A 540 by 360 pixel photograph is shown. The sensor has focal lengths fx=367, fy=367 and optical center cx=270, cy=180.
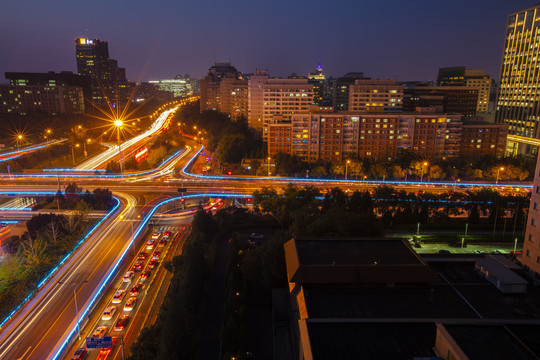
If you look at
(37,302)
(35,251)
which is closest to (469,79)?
(35,251)

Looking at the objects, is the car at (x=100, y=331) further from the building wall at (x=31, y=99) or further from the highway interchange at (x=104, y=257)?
the building wall at (x=31, y=99)

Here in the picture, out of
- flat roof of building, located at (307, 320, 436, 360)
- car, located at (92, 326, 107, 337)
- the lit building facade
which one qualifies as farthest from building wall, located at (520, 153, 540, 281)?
the lit building facade

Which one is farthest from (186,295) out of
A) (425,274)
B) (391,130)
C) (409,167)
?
(391,130)

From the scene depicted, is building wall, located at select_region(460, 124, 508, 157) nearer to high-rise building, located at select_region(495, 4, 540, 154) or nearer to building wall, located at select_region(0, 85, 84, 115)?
high-rise building, located at select_region(495, 4, 540, 154)

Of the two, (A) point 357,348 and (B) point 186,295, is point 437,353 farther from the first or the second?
(B) point 186,295

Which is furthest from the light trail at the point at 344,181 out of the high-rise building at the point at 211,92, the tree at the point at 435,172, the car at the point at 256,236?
the high-rise building at the point at 211,92

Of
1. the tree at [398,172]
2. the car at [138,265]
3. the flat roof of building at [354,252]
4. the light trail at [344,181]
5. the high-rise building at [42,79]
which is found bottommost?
the car at [138,265]
